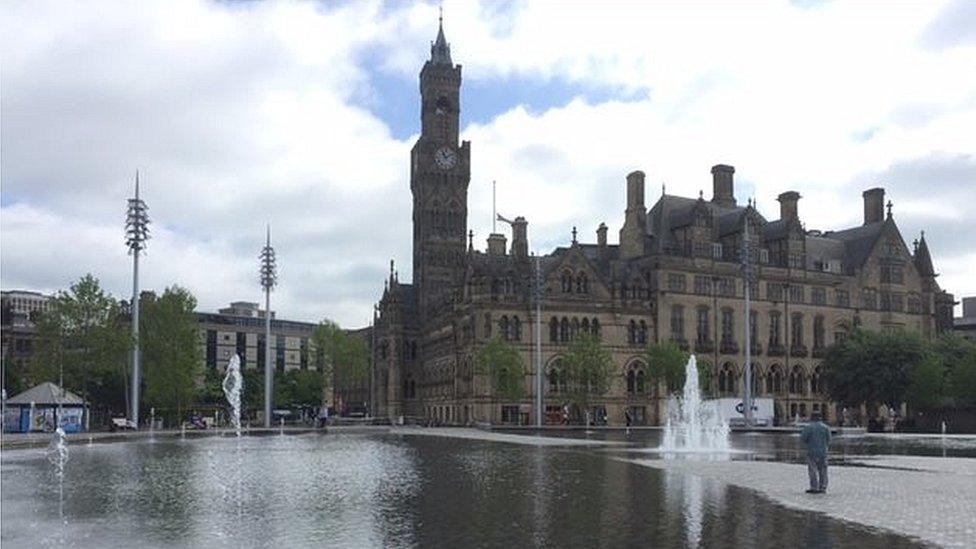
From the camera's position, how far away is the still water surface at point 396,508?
16.6 metres

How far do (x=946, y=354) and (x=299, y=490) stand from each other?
284 feet

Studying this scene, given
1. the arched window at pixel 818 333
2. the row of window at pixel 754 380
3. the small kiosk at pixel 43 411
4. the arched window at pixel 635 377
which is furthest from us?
the arched window at pixel 818 333

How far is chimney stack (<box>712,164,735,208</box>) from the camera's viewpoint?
392 feet

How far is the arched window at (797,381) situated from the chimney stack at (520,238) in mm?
33211

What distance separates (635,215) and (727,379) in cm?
2017

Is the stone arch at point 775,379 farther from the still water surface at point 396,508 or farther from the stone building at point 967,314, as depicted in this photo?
the still water surface at point 396,508

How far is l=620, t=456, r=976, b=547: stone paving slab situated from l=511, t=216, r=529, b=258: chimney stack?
69.4 m

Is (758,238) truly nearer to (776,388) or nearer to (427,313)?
(776,388)

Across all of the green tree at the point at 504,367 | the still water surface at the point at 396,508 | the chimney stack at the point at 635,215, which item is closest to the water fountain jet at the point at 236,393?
the green tree at the point at 504,367

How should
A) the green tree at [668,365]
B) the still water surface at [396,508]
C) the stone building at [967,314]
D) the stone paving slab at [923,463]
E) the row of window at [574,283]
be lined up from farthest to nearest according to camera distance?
the stone building at [967,314], the row of window at [574,283], the green tree at [668,365], the stone paving slab at [923,463], the still water surface at [396,508]

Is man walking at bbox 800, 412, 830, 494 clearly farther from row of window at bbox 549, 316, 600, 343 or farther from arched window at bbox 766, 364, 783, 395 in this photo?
arched window at bbox 766, 364, 783, 395

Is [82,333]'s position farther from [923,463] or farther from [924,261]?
[924,261]

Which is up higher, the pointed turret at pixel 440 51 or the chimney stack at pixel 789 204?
the pointed turret at pixel 440 51

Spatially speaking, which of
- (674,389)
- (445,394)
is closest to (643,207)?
(674,389)
